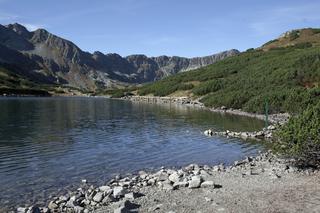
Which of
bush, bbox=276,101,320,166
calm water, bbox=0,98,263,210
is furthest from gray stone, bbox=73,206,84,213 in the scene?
bush, bbox=276,101,320,166

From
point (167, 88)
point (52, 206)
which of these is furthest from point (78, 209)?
point (167, 88)

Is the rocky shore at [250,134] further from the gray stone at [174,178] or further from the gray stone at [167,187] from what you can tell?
the gray stone at [167,187]

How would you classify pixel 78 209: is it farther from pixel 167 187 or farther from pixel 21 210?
pixel 167 187

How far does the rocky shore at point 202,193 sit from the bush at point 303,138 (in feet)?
3.43

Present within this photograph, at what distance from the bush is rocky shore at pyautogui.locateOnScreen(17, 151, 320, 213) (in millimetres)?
1045

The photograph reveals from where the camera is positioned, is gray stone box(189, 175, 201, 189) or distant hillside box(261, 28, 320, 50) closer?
gray stone box(189, 175, 201, 189)

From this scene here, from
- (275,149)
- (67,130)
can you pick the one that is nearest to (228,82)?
(67,130)

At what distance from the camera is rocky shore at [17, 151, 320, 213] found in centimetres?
1886

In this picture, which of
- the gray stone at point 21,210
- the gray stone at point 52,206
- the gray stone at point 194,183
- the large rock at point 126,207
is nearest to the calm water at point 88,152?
the gray stone at point 21,210

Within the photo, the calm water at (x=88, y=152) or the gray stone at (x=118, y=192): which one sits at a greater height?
the gray stone at (x=118, y=192)

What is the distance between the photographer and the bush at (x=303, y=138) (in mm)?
26047

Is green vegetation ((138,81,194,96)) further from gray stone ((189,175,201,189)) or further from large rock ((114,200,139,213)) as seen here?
large rock ((114,200,139,213))

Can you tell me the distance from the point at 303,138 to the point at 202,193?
849 centimetres

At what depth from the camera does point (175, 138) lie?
4922 cm
